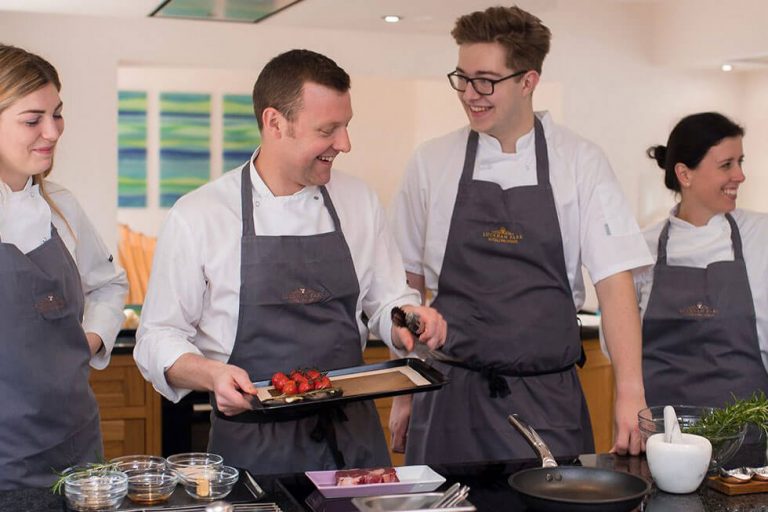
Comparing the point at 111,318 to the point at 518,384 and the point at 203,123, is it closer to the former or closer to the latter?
the point at 518,384

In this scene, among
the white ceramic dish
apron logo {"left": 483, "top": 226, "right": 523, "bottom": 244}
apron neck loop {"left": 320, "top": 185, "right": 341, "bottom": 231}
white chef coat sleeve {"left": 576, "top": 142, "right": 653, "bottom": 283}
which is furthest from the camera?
apron logo {"left": 483, "top": 226, "right": 523, "bottom": 244}

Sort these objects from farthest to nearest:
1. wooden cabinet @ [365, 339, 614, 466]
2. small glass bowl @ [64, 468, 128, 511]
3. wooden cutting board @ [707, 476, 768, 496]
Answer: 1. wooden cabinet @ [365, 339, 614, 466]
2. wooden cutting board @ [707, 476, 768, 496]
3. small glass bowl @ [64, 468, 128, 511]

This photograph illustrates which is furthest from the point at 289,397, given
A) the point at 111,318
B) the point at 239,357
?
the point at 111,318

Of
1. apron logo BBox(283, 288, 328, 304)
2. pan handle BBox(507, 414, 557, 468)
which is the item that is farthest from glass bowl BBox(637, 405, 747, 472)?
apron logo BBox(283, 288, 328, 304)

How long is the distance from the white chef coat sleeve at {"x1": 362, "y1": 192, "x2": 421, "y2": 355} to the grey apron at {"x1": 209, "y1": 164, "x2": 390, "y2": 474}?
0.39 ft

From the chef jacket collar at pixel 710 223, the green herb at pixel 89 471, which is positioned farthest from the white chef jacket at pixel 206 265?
the chef jacket collar at pixel 710 223

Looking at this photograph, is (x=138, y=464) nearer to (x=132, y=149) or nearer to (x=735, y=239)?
(x=735, y=239)

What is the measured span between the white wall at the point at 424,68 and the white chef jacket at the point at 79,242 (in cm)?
316

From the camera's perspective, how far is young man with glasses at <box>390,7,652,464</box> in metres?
2.79

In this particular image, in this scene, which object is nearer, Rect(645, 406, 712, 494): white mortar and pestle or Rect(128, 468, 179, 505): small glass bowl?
Rect(128, 468, 179, 505): small glass bowl

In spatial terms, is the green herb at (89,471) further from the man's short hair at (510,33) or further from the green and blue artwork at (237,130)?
the green and blue artwork at (237,130)

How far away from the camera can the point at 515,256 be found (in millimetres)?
2844

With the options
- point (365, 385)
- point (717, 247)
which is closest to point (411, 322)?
point (365, 385)

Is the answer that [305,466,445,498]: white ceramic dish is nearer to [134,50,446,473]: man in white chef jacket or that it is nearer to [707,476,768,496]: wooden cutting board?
[134,50,446,473]: man in white chef jacket
